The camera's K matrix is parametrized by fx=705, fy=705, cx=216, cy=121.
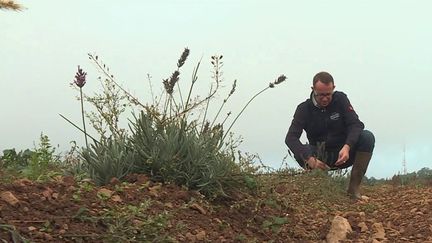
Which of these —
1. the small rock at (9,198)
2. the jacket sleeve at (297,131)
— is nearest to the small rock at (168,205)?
the small rock at (9,198)

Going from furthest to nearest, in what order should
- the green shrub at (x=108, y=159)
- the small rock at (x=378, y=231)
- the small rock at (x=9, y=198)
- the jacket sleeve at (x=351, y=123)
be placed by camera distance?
the jacket sleeve at (x=351, y=123) → the small rock at (x=378, y=231) → the green shrub at (x=108, y=159) → the small rock at (x=9, y=198)

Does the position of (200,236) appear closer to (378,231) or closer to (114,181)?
(114,181)

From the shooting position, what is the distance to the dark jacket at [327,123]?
6.70 meters

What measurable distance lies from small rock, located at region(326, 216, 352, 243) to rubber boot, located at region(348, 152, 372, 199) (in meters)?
2.04

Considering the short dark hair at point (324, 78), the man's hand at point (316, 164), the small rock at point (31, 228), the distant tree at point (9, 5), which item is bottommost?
the small rock at point (31, 228)

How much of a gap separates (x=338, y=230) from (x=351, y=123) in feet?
7.58

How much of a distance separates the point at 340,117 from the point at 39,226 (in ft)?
13.7

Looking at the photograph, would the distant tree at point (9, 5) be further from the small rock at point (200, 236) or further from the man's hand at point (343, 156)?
the man's hand at point (343, 156)

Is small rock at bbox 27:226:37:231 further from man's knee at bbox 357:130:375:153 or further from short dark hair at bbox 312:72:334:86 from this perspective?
man's knee at bbox 357:130:375:153

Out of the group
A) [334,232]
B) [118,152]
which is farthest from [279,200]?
[118,152]

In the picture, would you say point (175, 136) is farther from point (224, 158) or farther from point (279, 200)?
point (279, 200)

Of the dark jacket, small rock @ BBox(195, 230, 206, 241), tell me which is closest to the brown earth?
small rock @ BBox(195, 230, 206, 241)

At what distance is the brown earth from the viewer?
3.24 metres

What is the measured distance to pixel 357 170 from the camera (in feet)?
21.9
